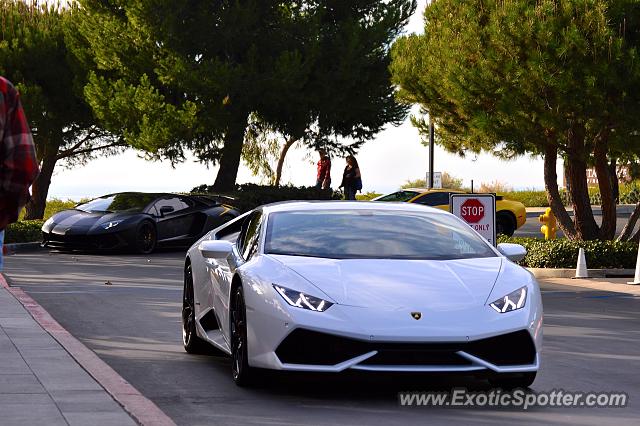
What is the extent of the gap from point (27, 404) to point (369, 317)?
216 centimetres

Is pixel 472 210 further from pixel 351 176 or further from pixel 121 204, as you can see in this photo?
pixel 351 176

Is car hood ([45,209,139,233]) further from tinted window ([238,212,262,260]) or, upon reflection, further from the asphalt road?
tinted window ([238,212,262,260])

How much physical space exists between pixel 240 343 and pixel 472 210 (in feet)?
39.8

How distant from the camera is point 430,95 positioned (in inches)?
1045

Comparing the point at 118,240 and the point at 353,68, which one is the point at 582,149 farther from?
the point at 353,68

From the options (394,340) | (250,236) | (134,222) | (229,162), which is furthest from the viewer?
(229,162)

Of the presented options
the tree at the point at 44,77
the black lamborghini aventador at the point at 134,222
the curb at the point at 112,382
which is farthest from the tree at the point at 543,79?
the tree at the point at 44,77

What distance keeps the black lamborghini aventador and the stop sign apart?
8647 millimetres

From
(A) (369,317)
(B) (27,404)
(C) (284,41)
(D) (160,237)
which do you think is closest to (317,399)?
(A) (369,317)

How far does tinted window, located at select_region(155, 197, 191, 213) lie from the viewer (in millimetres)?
27312

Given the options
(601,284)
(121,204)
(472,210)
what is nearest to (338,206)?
(472,210)

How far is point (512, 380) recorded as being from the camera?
8648 millimetres

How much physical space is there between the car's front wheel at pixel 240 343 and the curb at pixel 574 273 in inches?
535

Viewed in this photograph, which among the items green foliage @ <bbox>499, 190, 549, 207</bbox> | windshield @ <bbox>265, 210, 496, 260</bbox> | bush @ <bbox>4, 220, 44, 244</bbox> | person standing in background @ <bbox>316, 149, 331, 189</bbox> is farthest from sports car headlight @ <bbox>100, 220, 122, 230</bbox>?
green foliage @ <bbox>499, 190, 549, 207</bbox>
